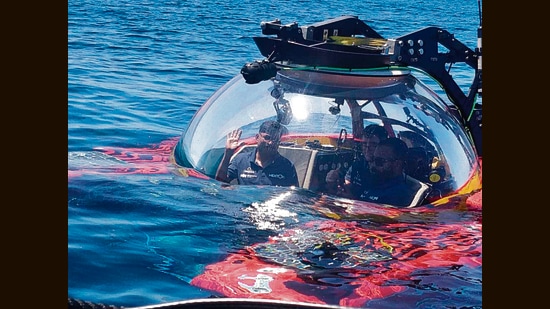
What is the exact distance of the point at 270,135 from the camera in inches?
267

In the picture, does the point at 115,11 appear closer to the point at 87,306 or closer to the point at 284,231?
the point at 284,231

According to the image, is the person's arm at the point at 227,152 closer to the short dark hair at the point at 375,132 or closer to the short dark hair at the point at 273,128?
the short dark hair at the point at 273,128

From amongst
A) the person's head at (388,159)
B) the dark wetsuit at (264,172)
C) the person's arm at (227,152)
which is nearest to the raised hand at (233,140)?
the person's arm at (227,152)

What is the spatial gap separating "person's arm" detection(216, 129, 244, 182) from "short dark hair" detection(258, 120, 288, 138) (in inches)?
9.4

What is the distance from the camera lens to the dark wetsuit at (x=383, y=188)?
652 cm

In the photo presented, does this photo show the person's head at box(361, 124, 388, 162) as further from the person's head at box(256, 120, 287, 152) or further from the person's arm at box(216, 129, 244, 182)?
the person's arm at box(216, 129, 244, 182)

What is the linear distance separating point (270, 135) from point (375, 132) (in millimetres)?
812

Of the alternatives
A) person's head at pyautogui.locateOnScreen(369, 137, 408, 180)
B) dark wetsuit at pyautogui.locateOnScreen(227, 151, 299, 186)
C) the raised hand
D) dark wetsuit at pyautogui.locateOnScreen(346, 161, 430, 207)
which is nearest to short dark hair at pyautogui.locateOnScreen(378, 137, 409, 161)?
person's head at pyautogui.locateOnScreen(369, 137, 408, 180)

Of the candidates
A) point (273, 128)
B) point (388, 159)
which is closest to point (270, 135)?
point (273, 128)

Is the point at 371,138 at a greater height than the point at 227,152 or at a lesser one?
greater

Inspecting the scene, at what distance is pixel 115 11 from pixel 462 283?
44.6ft

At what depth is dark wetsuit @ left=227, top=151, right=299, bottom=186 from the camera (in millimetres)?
6539

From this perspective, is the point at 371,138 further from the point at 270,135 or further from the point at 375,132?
the point at 270,135

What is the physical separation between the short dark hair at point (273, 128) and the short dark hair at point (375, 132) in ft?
2.03
